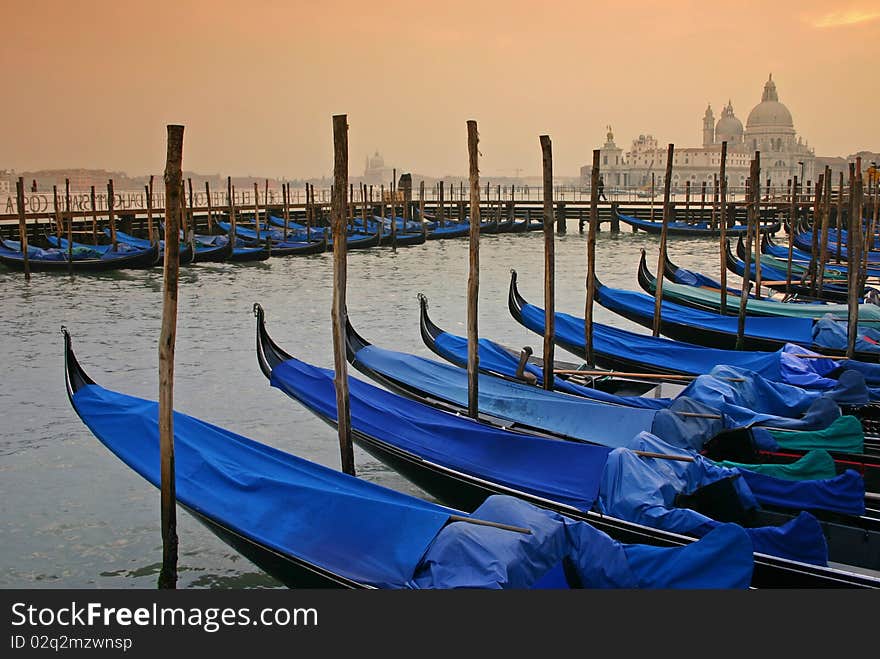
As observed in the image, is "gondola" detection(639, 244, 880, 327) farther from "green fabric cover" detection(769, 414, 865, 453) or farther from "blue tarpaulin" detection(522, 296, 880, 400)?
"green fabric cover" detection(769, 414, 865, 453)

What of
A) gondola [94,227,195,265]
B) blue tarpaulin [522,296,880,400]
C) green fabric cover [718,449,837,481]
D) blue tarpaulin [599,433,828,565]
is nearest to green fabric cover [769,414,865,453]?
green fabric cover [718,449,837,481]

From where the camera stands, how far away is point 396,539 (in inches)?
86.7

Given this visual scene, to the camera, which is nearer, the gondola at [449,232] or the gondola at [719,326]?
the gondola at [719,326]

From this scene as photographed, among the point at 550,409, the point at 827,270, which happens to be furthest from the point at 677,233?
the point at 550,409

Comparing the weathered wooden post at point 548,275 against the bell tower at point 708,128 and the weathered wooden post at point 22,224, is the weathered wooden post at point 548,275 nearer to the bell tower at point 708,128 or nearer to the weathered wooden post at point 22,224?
the weathered wooden post at point 22,224

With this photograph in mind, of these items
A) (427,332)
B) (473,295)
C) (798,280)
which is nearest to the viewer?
(473,295)

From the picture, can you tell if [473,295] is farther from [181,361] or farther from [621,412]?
[181,361]

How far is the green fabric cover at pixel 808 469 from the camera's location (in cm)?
264

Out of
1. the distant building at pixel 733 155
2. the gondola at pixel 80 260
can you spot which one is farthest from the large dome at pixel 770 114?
the gondola at pixel 80 260

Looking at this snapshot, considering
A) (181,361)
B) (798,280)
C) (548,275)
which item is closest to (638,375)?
(548,275)

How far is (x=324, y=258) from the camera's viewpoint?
14.2 m

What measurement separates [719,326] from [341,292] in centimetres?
317

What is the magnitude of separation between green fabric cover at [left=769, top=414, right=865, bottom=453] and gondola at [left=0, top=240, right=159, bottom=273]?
32.1ft

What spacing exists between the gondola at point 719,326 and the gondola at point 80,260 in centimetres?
740
